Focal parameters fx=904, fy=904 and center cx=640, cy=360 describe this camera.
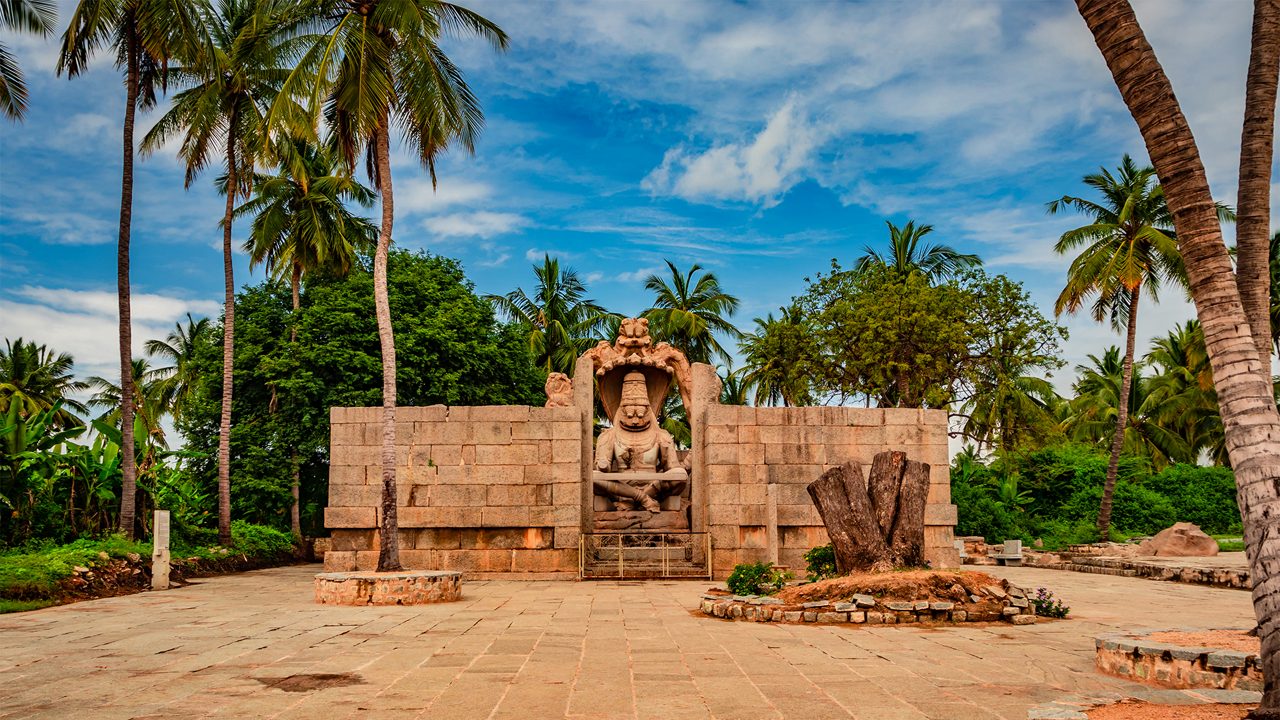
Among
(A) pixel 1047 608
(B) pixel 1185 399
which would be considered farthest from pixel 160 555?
(B) pixel 1185 399

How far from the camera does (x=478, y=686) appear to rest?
20.3ft

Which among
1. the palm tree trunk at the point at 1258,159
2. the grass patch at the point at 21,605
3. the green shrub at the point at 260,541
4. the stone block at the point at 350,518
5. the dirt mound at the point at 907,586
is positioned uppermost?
the palm tree trunk at the point at 1258,159

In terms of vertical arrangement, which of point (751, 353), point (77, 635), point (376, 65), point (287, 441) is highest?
point (376, 65)

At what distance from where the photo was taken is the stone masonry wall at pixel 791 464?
49.6 ft

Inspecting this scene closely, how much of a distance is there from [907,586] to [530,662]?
14.7ft

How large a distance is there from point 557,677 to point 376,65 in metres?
9.53

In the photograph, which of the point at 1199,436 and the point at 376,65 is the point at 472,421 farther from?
the point at 1199,436

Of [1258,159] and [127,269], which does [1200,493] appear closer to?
[1258,159]

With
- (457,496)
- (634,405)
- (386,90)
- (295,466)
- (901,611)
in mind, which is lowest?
(901,611)

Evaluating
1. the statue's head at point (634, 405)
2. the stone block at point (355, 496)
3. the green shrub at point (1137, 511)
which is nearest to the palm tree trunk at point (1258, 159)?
the statue's head at point (634, 405)

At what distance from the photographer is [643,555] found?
1538 centimetres

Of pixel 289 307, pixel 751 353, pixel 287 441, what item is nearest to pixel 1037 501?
pixel 751 353

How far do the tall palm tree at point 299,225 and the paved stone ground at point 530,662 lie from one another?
575 inches

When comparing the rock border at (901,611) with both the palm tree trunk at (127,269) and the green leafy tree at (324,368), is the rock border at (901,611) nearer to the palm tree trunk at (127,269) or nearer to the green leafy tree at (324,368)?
the palm tree trunk at (127,269)
